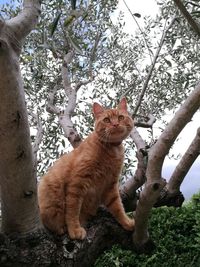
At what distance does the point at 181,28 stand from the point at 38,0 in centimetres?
388

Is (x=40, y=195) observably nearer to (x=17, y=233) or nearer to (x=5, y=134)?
(x=17, y=233)

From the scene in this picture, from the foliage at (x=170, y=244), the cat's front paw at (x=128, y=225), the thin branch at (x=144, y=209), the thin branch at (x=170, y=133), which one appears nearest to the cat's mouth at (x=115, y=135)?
the cat's front paw at (x=128, y=225)

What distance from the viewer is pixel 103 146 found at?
138 inches

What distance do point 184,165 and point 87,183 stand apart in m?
0.88

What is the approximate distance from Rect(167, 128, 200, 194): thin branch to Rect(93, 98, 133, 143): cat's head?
54 cm

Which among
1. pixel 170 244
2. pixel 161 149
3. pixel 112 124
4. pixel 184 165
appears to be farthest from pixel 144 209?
pixel 170 244

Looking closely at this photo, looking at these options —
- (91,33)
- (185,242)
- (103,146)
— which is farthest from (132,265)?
(91,33)

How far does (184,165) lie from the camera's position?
3.56m

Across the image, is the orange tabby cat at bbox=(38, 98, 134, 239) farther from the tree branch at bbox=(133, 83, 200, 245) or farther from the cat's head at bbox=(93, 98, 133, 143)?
the tree branch at bbox=(133, 83, 200, 245)

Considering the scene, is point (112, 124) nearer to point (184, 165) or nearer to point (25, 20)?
point (184, 165)

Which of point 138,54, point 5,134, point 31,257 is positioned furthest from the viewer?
point 138,54

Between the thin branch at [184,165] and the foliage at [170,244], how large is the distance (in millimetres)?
1349

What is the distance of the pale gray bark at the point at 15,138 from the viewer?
2.30 metres

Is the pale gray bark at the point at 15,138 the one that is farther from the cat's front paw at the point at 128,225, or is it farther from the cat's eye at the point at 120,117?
the cat's eye at the point at 120,117
